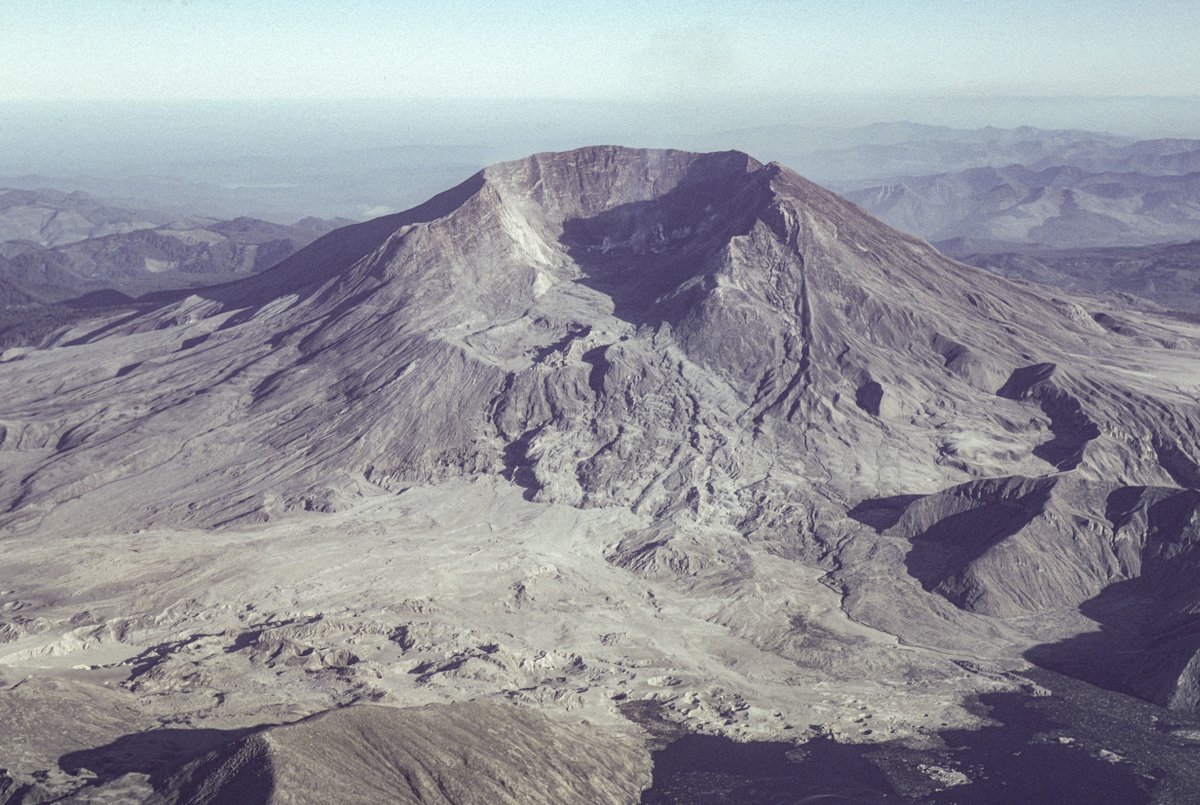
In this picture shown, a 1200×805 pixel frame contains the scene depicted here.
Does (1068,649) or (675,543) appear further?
(675,543)

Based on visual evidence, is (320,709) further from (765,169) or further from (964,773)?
(765,169)

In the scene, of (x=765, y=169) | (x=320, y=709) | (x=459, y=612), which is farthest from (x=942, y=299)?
(x=320, y=709)

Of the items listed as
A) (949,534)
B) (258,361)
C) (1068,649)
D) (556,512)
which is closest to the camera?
(1068,649)

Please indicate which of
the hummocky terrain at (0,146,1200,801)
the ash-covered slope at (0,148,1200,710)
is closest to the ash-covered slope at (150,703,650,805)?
the hummocky terrain at (0,146,1200,801)

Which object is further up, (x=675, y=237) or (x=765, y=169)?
(x=765, y=169)

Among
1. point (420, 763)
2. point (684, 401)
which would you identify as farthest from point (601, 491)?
point (420, 763)

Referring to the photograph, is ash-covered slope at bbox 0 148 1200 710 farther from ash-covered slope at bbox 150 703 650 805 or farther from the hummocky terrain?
ash-covered slope at bbox 150 703 650 805

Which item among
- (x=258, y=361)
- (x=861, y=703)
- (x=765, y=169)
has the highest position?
(x=765, y=169)

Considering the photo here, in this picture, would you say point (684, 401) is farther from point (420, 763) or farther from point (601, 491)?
point (420, 763)
